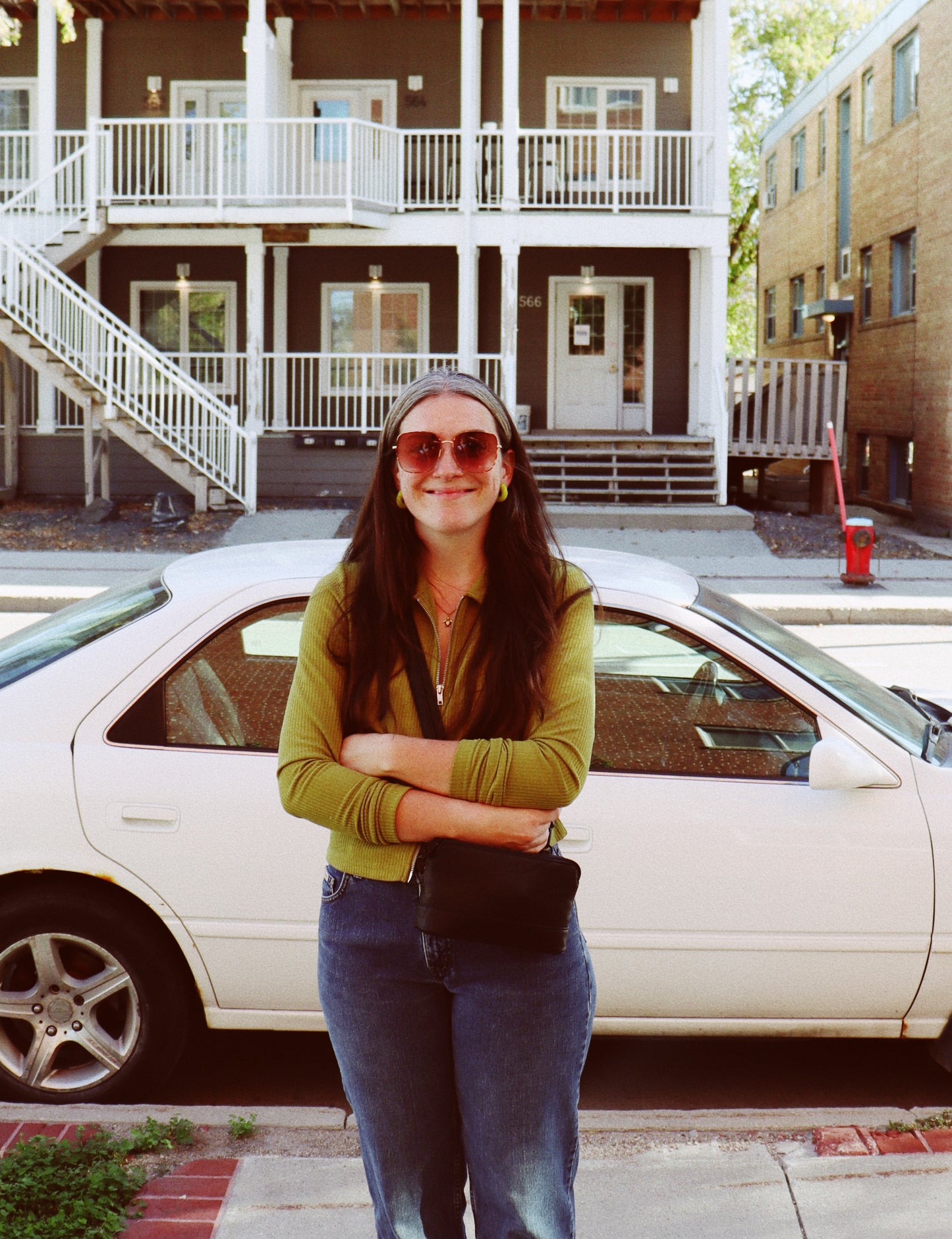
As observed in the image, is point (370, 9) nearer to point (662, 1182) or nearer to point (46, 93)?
point (46, 93)

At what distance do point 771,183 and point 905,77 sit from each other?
12.4 meters

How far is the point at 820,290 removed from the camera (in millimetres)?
31031

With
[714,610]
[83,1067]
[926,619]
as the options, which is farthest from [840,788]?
[926,619]

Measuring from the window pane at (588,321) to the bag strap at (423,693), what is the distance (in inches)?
866

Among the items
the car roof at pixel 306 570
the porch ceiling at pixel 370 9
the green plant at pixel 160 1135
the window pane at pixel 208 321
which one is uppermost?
the porch ceiling at pixel 370 9

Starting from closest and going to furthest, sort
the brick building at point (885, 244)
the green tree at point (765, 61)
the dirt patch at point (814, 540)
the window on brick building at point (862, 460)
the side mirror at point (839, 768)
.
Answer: the side mirror at point (839, 768)
the dirt patch at point (814, 540)
the brick building at point (885, 244)
the window on brick building at point (862, 460)
the green tree at point (765, 61)

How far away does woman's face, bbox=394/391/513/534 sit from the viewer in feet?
7.47

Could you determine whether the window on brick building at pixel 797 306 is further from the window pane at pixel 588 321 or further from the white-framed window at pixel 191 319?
the white-framed window at pixel 191 319

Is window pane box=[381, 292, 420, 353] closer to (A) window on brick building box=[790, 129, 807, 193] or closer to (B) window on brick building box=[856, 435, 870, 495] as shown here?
(B) window on brick building box=[856, 435, 870, 495]

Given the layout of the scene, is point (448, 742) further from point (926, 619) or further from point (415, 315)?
point (415, 315)

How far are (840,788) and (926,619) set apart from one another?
10.1 metres

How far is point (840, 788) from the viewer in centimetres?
367

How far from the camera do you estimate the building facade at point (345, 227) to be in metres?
20.2

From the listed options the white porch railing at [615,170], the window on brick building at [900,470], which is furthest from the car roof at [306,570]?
the window on brick building at [900,470]
